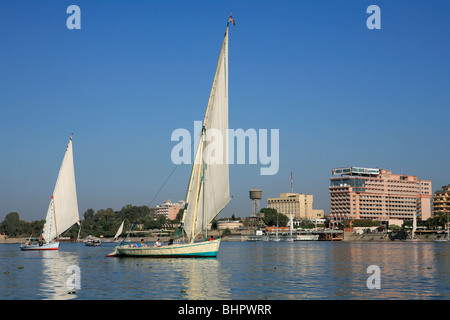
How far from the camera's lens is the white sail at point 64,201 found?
10806 cm

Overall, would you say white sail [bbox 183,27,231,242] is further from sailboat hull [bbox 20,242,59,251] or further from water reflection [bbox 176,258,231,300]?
sailboat hull [bbox 20,242,59,251]

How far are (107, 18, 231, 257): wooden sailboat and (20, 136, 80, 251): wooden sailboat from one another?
48.2m

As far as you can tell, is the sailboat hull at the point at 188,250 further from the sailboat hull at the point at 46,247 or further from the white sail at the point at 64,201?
the sailboat hull at the point at 46,247

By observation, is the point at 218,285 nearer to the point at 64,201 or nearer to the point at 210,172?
the point at 210,172

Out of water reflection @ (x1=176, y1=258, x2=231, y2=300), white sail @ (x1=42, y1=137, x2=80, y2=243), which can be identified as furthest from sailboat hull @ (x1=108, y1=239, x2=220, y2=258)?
white sail @ (x1=42, y1=137, x2=80, y2=243)

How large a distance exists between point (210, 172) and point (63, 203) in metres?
54.2

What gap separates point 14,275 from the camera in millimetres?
51750

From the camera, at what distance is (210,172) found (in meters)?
65.4

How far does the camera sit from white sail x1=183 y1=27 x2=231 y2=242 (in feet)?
212

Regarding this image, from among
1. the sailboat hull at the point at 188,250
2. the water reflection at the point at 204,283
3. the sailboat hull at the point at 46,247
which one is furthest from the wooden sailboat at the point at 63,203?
the water reflection at the point at 204,283
